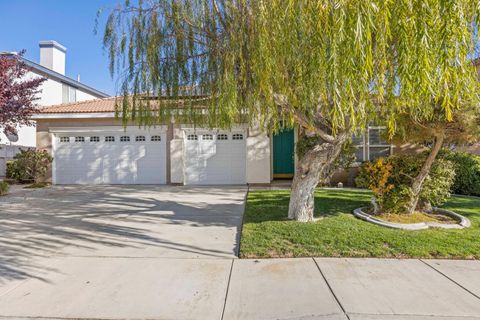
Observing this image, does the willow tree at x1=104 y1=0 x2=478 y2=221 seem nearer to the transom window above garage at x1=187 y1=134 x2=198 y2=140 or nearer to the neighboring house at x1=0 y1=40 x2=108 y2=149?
the transom window above garage at x1=187 y1=134 x2=198 y2=140

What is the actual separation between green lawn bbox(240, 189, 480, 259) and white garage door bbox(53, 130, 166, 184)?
7.46 metres

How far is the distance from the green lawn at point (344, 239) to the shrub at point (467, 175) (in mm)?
3796

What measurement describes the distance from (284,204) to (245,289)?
4.80m

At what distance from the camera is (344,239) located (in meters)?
5.29

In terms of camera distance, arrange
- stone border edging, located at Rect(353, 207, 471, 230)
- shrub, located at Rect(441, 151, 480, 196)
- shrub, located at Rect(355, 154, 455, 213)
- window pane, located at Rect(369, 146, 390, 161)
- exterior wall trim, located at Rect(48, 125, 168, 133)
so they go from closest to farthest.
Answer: stone border edging, located at Rect(353, 207, 471, 230) < shrub, located at Rect(355, 154, 455, 213) < shrub, located at Rect(441, 151, 480, 196) < window pane, located at Rect(369, 146, 390, 161) < exterior wall trim, located at Rect(48, 125, 168, 133)

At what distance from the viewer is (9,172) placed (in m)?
13.9

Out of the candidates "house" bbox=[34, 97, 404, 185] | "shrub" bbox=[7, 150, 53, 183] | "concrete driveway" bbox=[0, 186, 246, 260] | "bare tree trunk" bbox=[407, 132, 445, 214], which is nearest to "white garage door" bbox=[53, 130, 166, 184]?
"house" bbox=[34, 97, 404, 185]

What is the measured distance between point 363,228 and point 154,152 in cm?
976

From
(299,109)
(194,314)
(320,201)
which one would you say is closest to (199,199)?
(320,201)

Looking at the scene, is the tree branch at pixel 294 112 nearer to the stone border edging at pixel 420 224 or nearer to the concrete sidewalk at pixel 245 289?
the stone border edging at pixel 420 224

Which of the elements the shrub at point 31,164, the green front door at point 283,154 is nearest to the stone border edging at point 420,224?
the green front door at point 283,154

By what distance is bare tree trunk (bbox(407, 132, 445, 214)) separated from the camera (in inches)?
255

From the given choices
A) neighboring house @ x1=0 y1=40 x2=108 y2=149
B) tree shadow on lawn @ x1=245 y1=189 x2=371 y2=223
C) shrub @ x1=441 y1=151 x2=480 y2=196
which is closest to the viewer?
tree shadow on lawn @ x1=245 y1=189 x2=371 y2=223

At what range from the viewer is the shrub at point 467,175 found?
10.3m
